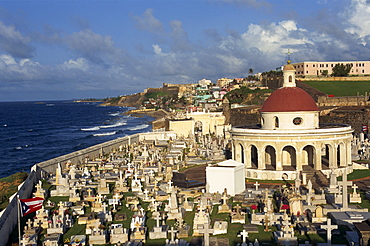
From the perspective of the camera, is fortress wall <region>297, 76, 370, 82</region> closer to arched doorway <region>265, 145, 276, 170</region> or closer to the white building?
arched doorway <region>265, 145, 276, 170</region>

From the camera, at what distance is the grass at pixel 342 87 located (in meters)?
92.9

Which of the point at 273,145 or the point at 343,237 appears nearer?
the point at 343,237

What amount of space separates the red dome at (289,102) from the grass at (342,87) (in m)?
57.6

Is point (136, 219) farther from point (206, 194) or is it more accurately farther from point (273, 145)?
point (273, 145)

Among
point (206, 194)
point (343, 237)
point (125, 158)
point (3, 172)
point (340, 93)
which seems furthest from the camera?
point (340, 93)

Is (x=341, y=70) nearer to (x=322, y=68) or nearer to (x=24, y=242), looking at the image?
(x=322, y=68)

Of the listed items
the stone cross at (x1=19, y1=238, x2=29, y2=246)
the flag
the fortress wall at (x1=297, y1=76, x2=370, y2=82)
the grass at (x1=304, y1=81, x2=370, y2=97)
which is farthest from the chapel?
the fortress wall at (x1=297, y1=76, x2=370, y2=82)

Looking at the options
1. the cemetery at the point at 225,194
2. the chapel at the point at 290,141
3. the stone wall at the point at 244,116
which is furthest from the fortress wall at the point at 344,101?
the chapel at the point at 290,141

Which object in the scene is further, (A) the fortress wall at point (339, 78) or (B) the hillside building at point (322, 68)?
(B) the hillside building at point (322, 68)

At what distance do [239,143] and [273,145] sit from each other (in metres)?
3.10

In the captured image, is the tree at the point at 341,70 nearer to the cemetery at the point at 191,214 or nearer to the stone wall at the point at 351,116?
the stone wall at the point at 351,116

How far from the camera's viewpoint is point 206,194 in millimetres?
28328

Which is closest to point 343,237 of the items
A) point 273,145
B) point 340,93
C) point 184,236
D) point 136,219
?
point 184,236

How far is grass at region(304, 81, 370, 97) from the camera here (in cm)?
9286
